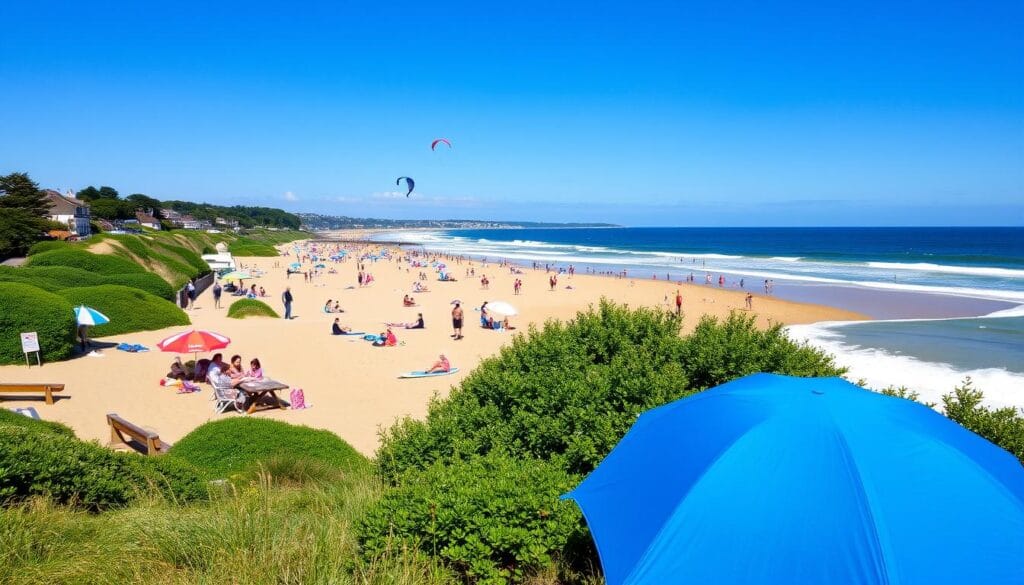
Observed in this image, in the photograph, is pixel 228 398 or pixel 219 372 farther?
pixel 219 372

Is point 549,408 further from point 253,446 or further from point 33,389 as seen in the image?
point 33,389

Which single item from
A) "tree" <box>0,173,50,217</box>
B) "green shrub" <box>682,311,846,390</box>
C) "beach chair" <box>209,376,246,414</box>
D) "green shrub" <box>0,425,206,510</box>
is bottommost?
"beach chair" <box>209,376,246,414</box>

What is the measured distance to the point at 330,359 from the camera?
1811 cm

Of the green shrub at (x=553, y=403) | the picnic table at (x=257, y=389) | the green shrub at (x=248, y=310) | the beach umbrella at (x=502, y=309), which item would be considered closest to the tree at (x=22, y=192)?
the green shrub at (x=248, y=310)

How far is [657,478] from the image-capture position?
297cm

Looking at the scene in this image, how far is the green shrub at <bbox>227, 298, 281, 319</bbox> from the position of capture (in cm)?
2506

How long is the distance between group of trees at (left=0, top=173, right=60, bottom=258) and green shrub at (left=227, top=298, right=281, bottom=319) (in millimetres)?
25179

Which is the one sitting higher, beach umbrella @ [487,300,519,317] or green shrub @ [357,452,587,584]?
green shrub @ [357,452,587,584]

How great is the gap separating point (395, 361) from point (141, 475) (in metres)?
12.5

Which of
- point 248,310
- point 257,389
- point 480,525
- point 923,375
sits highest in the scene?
point 480,525

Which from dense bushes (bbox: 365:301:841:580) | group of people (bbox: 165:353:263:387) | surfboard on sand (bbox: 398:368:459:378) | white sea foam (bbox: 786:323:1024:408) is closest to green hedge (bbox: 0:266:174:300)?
group of people (bbox: 165:353:263:387)

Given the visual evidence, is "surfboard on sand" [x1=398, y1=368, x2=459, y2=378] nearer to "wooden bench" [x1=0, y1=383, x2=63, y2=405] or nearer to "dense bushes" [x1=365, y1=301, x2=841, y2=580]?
"wooden bench" [x1=0, y1=383, x2=63, y2=405]

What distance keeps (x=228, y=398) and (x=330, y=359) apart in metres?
5.21

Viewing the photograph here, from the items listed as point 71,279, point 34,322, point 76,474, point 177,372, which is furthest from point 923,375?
point 71,279
